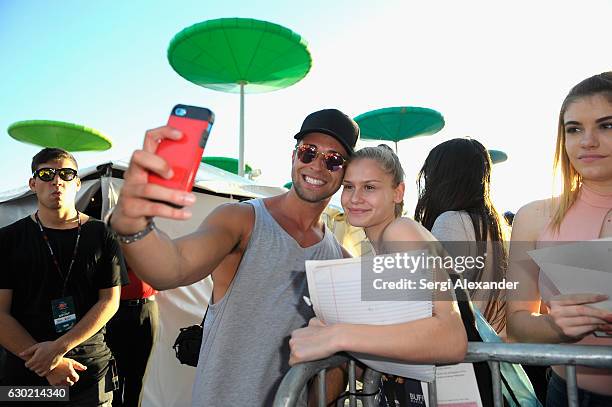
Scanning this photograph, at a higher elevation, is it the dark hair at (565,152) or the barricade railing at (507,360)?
the dark hair at (565,152)

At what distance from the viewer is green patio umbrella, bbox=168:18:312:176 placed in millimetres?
8477

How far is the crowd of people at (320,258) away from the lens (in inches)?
44.1

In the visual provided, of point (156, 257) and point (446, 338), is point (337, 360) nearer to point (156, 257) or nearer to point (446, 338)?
point (446, 338)

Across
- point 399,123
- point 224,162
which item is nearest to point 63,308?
point 399,123

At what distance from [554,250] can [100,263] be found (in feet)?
10.9

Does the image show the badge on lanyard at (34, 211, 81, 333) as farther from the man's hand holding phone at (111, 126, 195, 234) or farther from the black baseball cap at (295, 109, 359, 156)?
the man's hand holding phone at (111, 126, 195, 234)

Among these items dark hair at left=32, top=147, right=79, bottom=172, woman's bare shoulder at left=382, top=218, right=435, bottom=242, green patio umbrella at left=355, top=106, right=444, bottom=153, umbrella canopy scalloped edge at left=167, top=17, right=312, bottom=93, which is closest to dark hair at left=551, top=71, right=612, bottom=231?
woman's bare shoulder at left=382, top=218, right=435, bottom=242

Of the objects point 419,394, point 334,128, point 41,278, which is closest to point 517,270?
point 419,394

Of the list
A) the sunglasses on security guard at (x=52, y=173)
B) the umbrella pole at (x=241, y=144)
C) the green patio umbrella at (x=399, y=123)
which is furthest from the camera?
the green patio umbrella at (x=399, y=123)

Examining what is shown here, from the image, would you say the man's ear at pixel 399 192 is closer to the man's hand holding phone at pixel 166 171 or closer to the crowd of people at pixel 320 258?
the crowd of people at pixel 320 258

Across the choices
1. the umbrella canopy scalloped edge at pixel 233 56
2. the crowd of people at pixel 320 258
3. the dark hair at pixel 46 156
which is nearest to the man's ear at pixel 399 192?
the crowd of people at pixel 320 258

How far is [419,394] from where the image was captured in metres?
1.39

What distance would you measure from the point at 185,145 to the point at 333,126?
1.24m

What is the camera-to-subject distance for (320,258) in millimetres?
2041
